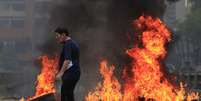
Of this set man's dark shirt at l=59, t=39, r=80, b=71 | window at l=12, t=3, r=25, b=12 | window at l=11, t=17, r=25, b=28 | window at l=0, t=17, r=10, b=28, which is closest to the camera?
man's dark shirt at l=59, t=39, r=80, b=71

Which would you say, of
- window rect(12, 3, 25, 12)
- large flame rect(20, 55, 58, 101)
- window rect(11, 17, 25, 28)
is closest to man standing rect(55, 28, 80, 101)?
large flame rect(20, 55, 58, 101)

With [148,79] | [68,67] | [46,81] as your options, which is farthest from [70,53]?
[46,81]

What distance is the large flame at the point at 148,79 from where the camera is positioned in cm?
1319

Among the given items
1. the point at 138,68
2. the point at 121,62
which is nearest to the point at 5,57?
the point at 121,62

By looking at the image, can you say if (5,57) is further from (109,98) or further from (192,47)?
(109,98)

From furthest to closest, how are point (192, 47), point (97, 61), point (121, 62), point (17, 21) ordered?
point (17, 21) → point (192, 47) → point (97, 61) → point (121, 62)

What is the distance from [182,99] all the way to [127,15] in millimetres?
4903

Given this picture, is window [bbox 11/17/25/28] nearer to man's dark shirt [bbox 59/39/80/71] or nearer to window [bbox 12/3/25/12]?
window [bbox 12/3/25/12]

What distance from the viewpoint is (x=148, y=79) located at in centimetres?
1341

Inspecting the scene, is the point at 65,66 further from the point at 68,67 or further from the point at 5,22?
the point at 5,22

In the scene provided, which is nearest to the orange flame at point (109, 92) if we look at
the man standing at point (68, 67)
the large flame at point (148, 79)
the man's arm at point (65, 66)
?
the large flame at point (148, 79)

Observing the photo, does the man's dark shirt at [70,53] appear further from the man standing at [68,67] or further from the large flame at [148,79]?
the large flame at [148,79]

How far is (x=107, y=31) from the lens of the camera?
18.4 m

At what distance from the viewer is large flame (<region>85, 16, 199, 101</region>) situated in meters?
13.2
